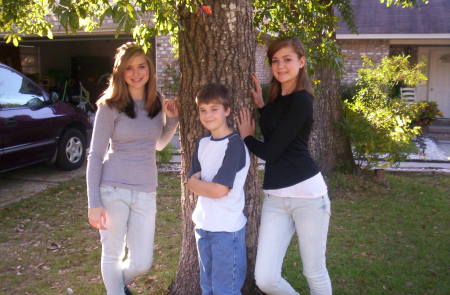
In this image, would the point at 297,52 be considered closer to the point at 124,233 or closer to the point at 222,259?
the point at 222,259

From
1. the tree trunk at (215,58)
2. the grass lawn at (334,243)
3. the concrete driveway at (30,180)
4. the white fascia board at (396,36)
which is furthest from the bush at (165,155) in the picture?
the white fascia board at (396,36)

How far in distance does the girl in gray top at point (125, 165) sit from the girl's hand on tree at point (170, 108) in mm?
41

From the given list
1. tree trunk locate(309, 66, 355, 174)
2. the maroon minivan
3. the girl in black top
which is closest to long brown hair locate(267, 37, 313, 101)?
the girl in black top

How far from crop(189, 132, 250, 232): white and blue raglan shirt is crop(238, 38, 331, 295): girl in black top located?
0.45 feet

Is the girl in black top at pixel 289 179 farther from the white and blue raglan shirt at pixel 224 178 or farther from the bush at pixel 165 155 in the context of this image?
the bush at pixel 165 155

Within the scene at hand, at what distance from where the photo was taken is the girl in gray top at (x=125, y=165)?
9.67 ft

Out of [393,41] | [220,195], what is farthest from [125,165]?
[393,41]

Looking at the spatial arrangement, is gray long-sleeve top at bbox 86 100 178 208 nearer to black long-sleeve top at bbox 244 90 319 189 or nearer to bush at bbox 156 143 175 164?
black long-sleeve top at bbox 244 90 319 189

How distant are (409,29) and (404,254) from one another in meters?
11.6

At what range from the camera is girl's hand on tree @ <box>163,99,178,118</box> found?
3.22m

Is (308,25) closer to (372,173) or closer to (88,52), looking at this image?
(372,173)

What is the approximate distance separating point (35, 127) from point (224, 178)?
504 cm

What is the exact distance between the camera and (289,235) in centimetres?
298

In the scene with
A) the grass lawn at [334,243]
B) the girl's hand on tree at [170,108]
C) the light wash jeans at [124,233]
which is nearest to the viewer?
the light wash jeans at [124,233]
